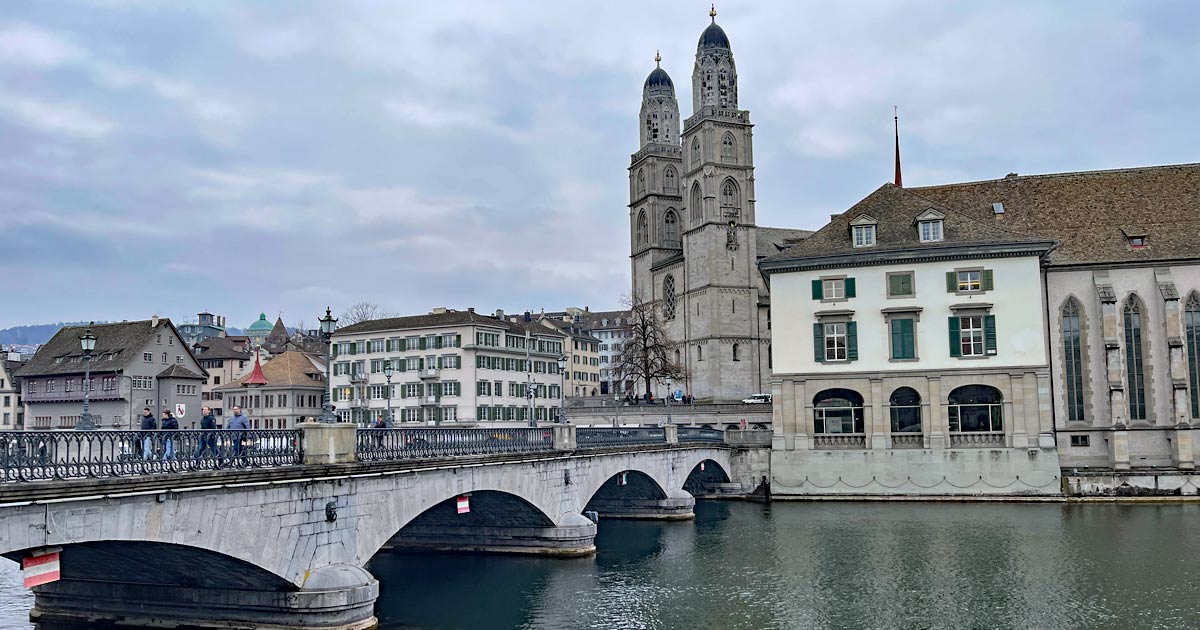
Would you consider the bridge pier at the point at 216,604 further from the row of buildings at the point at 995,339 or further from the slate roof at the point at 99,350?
the slate roof at the point at 99,350

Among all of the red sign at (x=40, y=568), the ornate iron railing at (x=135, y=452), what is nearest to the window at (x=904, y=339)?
the ornate iron railing at (x=135, y=452)

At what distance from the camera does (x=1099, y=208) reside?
58.6m

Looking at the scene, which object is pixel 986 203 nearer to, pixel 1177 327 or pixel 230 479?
pixel 1177 327

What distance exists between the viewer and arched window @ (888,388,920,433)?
52.9 metres

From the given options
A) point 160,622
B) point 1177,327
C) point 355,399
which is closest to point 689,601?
point 160,622

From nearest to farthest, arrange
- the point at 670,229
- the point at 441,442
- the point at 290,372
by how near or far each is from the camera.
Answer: the point at 441,442, the point at 290,372, the point at 670,229

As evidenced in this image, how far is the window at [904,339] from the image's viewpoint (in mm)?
52531

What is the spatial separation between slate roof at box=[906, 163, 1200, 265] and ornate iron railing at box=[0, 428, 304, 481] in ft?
155

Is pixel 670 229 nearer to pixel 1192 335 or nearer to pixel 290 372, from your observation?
pixel 290 372

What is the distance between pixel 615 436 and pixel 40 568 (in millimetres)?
29180

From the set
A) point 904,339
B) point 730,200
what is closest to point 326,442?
point 904,339

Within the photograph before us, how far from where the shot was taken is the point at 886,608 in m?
26.7

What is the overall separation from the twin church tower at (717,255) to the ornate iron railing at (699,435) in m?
38.4

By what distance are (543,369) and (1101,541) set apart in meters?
62.9
